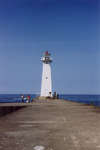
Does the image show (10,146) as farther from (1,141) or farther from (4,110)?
(4,110)

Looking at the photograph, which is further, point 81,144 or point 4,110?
point 4,110

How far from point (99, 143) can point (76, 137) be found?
0.78 metres

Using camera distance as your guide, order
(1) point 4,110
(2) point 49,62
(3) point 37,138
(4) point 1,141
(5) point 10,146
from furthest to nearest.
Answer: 1. (2) point 49,62
2. (1) point 4,110
3. (3) point 37,138
4. (4) point 1,141
5. (5) point 10,146

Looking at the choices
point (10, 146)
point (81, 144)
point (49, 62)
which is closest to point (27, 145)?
point (10, 146)

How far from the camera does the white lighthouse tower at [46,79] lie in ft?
115

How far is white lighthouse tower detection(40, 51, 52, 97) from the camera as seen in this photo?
115 ft

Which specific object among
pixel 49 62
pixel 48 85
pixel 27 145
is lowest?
pixel 27 145

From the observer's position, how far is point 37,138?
188 inches

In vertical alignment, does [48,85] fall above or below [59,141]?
above

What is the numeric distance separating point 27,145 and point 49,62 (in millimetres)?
34004

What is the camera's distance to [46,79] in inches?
1404

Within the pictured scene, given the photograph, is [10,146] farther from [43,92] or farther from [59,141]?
[43,92]

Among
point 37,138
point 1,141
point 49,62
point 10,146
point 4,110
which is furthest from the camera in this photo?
point 49,62

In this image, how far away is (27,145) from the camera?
411 cm
